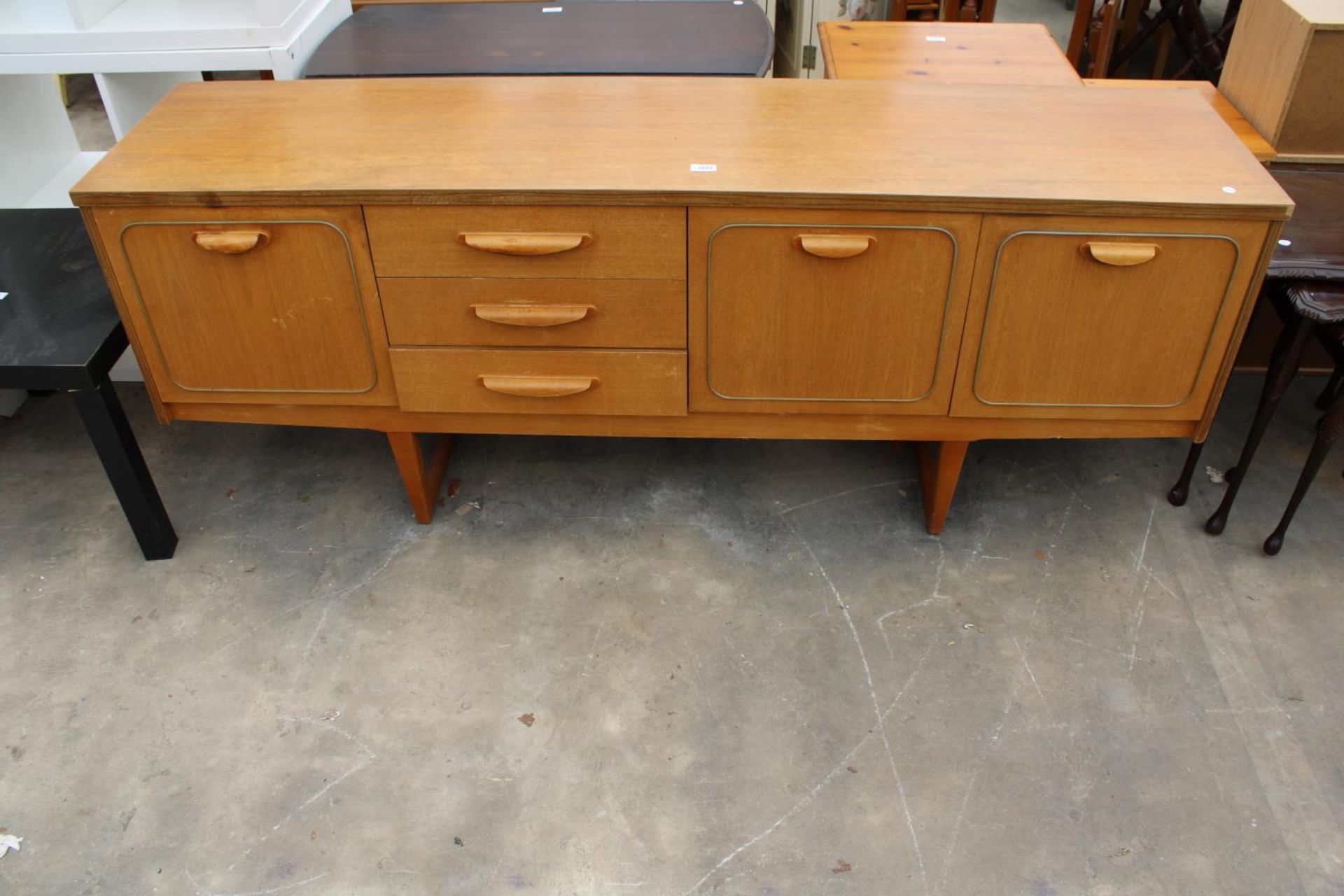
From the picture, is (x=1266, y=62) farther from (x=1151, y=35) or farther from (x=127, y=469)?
(x=127, y=469)

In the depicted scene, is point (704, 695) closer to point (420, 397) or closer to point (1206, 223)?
point (420, 397)

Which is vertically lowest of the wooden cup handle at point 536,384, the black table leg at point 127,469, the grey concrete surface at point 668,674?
the grey concrete surface at point 668,674

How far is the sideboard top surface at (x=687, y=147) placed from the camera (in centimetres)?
175

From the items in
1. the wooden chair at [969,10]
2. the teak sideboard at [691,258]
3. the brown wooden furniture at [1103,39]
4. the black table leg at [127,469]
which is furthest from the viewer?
the wooden chair at [969,10]

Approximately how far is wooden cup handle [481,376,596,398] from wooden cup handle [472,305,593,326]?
5.3 inches

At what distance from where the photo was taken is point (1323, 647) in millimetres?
1972

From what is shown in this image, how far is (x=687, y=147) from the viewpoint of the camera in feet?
6.21

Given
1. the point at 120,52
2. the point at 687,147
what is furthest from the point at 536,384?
the point at 120,52

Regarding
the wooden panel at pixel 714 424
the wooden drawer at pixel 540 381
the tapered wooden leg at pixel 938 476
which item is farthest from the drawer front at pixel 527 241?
the tapered wooden leg at pixel 938 476

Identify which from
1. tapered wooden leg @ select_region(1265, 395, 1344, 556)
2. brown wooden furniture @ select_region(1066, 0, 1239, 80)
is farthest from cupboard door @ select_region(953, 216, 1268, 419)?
brown wooden furniture @ select_region(1066, 0, 1239, 80)

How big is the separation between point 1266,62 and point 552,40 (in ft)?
5.66

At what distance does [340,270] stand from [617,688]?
91cm

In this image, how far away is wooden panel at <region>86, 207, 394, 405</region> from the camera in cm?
182

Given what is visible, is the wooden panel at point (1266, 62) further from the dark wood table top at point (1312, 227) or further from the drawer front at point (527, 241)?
the drawer front at point (527, 241)
